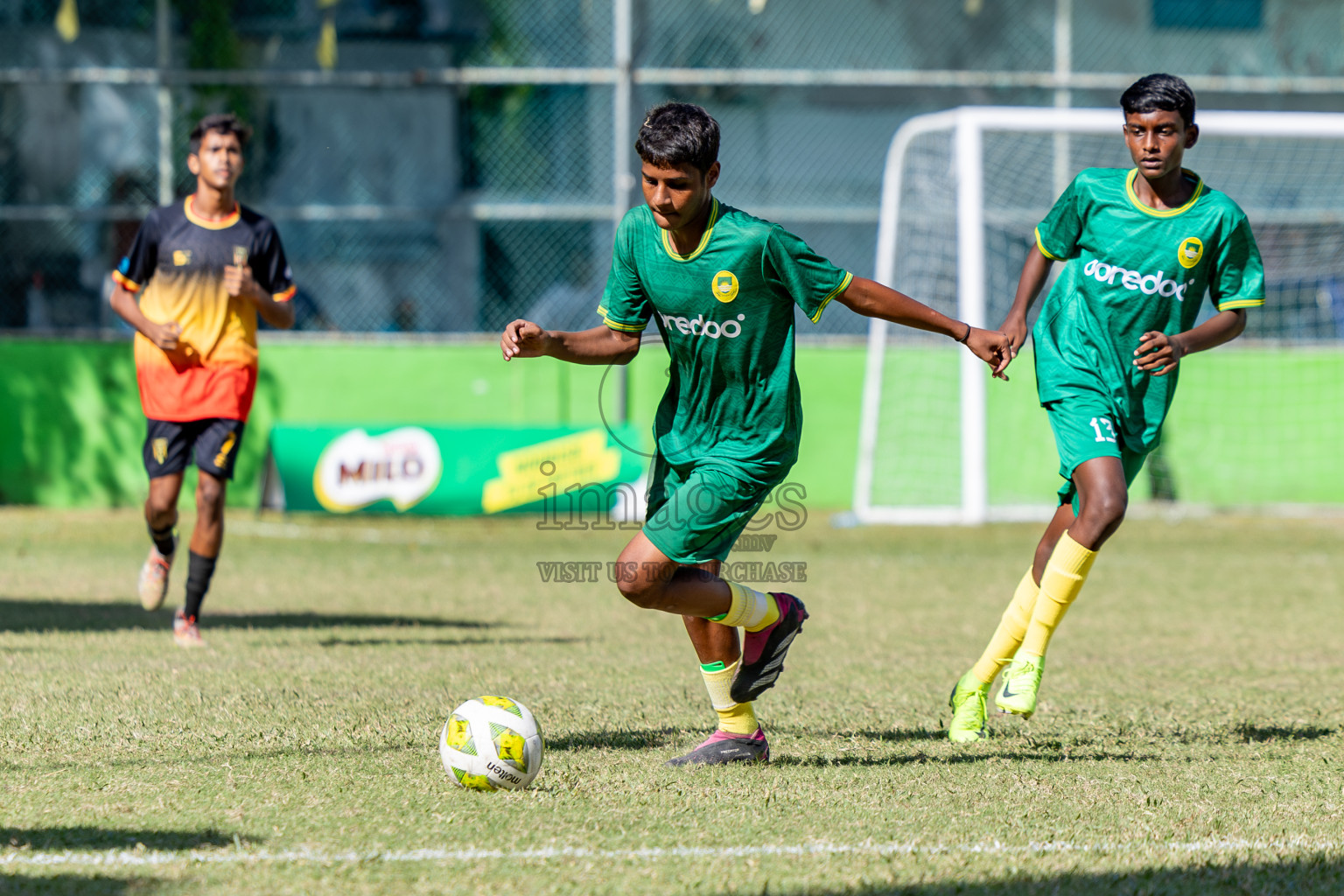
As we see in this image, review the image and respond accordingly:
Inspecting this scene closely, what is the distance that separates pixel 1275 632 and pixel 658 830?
17.4ft

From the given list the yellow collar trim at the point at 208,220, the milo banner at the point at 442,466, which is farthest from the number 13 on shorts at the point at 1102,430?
the milo banner at the point at 442,466

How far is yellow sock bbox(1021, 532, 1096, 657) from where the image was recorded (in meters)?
4.93

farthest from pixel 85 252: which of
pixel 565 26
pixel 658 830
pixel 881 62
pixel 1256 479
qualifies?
pixel 658 830

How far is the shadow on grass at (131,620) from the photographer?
7391 mm

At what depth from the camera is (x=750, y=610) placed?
177 inches

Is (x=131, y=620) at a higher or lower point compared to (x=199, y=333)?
lower

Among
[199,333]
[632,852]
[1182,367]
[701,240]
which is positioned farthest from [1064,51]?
[632,852]

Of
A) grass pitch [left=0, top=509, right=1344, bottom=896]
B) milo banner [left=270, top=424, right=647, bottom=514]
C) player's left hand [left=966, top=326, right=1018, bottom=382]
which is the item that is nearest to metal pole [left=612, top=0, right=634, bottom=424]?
milo banner [left=270, top=424, right=647, bottom=514]

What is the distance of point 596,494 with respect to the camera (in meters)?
12.9

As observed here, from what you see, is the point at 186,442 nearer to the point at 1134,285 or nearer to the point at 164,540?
the point at 164,540

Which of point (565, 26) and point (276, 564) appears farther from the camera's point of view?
point (565, 26)

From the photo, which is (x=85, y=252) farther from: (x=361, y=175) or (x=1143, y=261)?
(x=1143, y=261)

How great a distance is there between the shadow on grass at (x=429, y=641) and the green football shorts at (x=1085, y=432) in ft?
9.86

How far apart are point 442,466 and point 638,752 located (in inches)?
336
